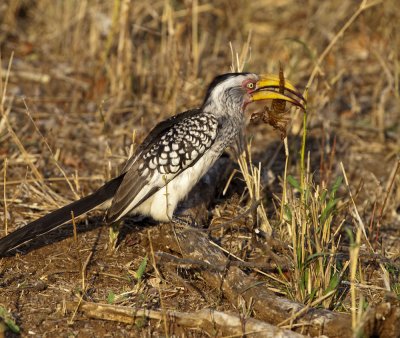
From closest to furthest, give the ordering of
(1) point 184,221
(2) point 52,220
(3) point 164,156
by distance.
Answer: (2) point 52,220
(3) point 164,156
(1) point 184,221

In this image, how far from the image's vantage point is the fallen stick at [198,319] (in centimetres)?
327

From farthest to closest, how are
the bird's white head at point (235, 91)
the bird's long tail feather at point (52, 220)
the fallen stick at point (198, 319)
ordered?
the bird's white head at point (235, 91) → the bird's long tail feather at point (52, 220) → the fallen stick at point (198, 319)

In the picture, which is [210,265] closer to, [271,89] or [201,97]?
[271,89]

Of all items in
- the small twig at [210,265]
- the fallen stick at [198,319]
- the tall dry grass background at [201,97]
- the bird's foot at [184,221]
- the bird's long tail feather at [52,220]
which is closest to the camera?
the fallen stick at [198,319]

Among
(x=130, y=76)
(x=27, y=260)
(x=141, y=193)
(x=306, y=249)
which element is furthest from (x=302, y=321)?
(x=130, y=76)

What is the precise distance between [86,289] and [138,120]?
2515 millimetres

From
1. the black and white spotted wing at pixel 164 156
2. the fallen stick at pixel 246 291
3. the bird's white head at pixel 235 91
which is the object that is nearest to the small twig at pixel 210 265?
the fallen stick at pixel 246 291

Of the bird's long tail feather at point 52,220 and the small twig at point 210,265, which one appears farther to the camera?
the bird's long tail feather at point 52,220

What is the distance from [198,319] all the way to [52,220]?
3.54ft

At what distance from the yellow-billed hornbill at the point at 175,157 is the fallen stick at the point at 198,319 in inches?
27.9

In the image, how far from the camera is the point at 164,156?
4258mm

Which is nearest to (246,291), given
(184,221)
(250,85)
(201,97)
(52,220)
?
(184,221)

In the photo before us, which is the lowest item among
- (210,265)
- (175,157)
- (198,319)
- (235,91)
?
(198,319)

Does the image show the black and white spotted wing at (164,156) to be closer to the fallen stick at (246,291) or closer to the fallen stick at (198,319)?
the fallen stick at (246,291)
